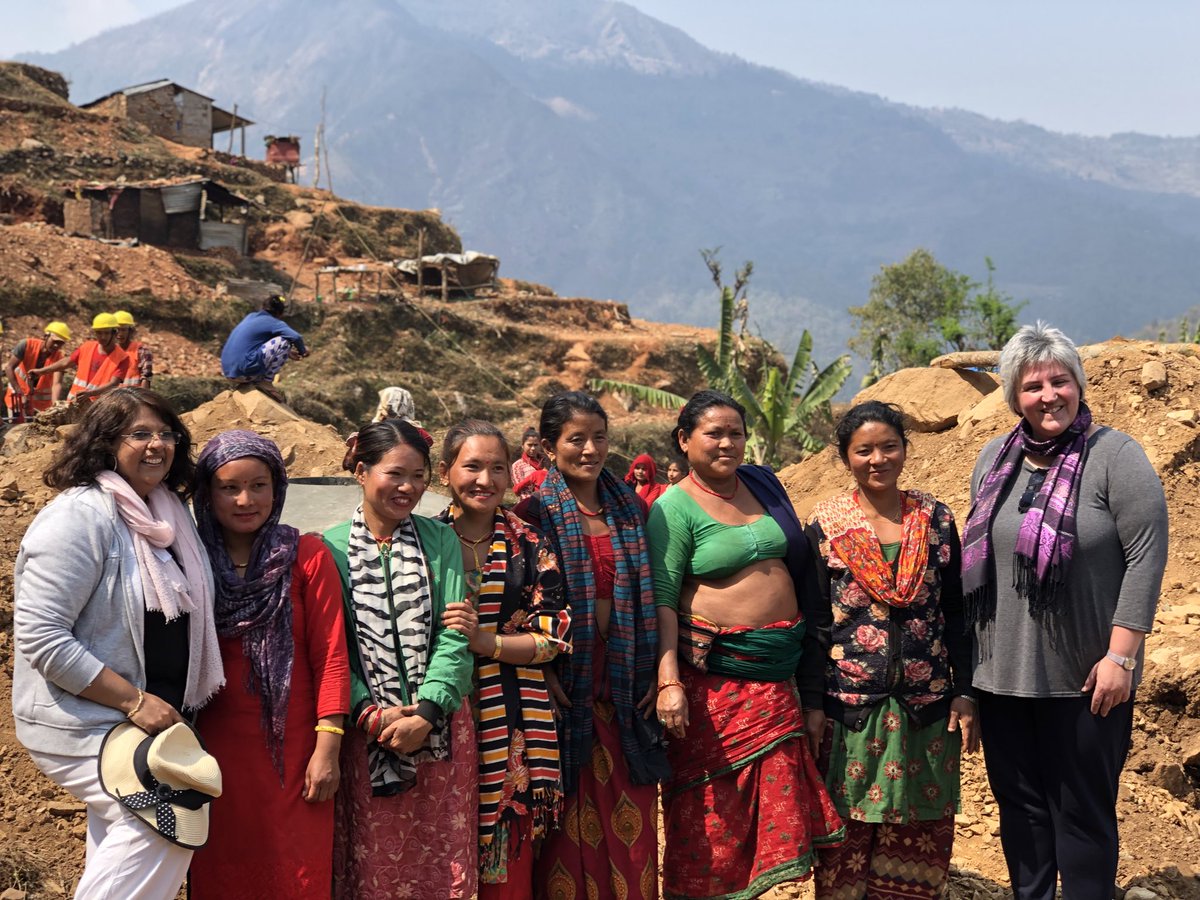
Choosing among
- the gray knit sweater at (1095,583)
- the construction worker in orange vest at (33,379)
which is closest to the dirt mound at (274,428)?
the construction worker in orange vest at (33,379)

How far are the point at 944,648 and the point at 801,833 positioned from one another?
0.72 m

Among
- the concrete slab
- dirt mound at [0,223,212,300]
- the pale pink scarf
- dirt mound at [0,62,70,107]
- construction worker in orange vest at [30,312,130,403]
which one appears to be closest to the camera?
the pale pink scarf

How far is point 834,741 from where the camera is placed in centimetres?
323

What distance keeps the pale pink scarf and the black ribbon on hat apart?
0.18 metres

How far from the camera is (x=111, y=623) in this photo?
2525mm

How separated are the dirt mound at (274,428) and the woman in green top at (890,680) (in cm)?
523

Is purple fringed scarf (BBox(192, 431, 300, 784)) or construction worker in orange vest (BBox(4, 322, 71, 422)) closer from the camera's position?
purple fringed scarf (BBox(192, 431, 300, 784))

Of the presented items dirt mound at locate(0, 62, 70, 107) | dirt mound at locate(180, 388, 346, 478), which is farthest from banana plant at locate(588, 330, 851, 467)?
dirt mound at locate(0, 62, 70, 107)

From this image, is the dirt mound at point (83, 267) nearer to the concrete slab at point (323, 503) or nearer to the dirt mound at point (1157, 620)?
the concrete slab at point (323, 503)

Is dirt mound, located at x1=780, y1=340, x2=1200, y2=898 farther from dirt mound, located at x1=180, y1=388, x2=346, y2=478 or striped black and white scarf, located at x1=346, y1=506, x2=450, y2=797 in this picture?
dirt mound, located at x1=180, y1=388, x2=346, y2=478

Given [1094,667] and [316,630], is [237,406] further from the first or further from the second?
[1094,667]

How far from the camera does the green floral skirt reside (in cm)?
316

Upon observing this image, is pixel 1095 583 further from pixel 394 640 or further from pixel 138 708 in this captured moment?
pixel 138 708

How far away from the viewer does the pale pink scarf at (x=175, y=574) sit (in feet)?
8.38
